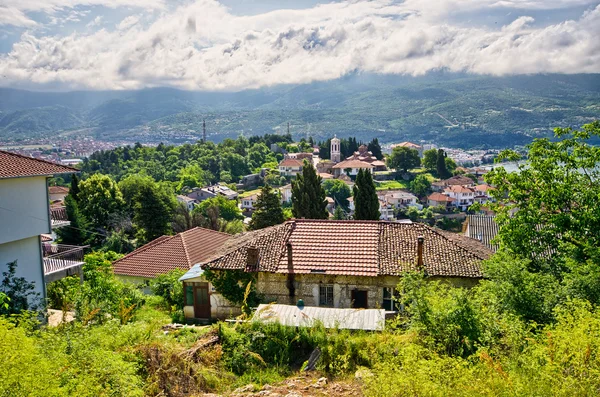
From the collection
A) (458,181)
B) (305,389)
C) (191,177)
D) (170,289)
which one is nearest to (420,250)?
(305,389)

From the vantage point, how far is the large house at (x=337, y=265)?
15.8 m

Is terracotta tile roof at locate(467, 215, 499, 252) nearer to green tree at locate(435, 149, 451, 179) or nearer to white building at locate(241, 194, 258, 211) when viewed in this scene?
white building at locate(241, 194, 258, 211)

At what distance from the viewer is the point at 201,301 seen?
16.9m

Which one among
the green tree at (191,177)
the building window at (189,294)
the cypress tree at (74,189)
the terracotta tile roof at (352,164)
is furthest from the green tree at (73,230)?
the terracotta tile roof at (352,164)

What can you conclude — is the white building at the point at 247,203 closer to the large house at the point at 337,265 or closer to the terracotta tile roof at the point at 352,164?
the terracotta tile roof at the point at 352,164

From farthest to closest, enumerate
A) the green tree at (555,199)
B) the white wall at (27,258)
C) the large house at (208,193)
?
1. the large house at (208,193)
2. the white wall at (27,258)
3. the green tree at (555,199)

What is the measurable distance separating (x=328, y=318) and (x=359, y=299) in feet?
14.0

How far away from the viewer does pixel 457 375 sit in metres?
5.52

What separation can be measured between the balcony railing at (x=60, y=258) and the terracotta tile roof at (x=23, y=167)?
15.5 ft

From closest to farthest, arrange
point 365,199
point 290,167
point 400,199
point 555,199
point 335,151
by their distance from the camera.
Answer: point 555,199
point 365,199
point 400,199
point 290,167
point 335,151

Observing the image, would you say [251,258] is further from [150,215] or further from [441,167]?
[441,167]

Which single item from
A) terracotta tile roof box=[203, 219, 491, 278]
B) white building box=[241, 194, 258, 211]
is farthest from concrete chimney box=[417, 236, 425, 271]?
white building box=[241, 194, 258, 211]

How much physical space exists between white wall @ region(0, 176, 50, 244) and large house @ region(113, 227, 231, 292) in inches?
303

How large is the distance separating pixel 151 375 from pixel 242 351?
228 centimetres
